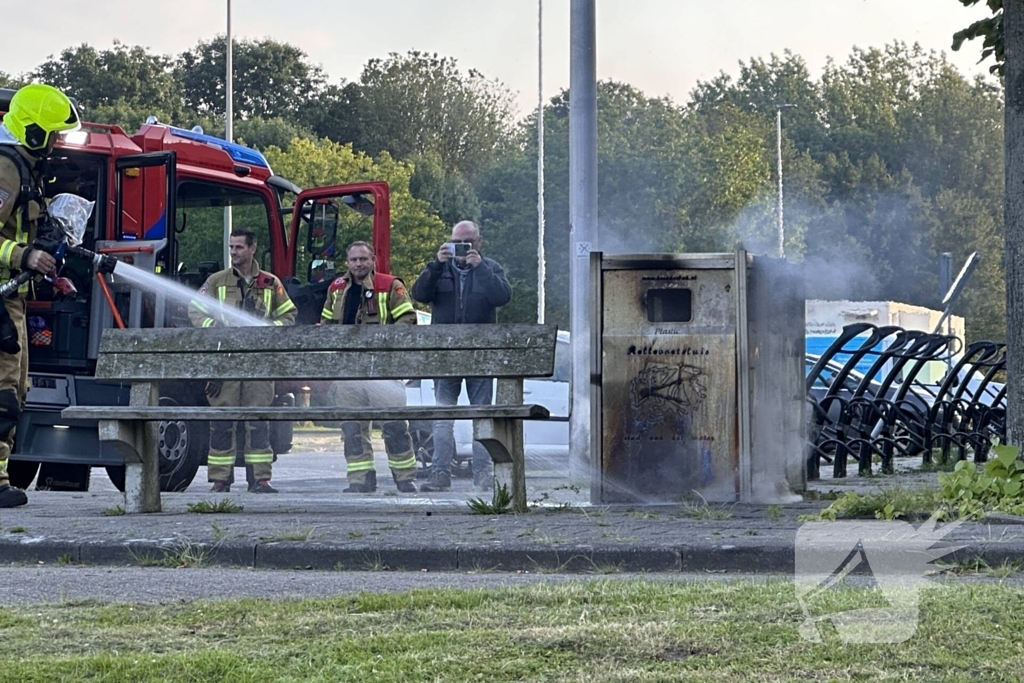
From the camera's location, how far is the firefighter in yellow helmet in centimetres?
927

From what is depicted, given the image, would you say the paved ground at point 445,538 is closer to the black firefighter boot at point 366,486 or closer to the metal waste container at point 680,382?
the metal waste container at point 680,382

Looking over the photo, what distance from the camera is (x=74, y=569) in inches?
270

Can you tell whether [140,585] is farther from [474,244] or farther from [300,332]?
[474,244]

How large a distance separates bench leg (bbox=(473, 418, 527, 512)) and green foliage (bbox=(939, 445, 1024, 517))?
2141 mm

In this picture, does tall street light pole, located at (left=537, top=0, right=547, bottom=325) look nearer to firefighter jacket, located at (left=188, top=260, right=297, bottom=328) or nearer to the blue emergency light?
the blue emergency light

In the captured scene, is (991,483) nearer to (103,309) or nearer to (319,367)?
(319,367)

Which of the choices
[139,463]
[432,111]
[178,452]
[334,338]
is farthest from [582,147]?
[432,111]

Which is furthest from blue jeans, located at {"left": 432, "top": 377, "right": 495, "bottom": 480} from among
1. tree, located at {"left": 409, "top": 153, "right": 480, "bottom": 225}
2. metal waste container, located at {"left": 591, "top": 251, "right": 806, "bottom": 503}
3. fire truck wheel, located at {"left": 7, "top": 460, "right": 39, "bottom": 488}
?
tree, located at {"left": 409, "top": 153, "right": 480, "bottom": 225}

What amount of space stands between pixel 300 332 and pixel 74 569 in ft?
7.05

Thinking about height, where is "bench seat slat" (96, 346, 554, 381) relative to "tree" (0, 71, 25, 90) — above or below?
below

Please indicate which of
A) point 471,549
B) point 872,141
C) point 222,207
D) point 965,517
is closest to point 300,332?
point 471,549

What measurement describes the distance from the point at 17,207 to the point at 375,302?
3198mm

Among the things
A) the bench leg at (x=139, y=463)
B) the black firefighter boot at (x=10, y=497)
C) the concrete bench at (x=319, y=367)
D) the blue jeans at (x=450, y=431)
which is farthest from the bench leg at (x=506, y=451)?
the blue jeans at (x=450, y=431)

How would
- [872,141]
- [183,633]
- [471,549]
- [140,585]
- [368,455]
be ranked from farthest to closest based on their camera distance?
[872,141], [368,455], [471,549], [140,585], [183,633]
